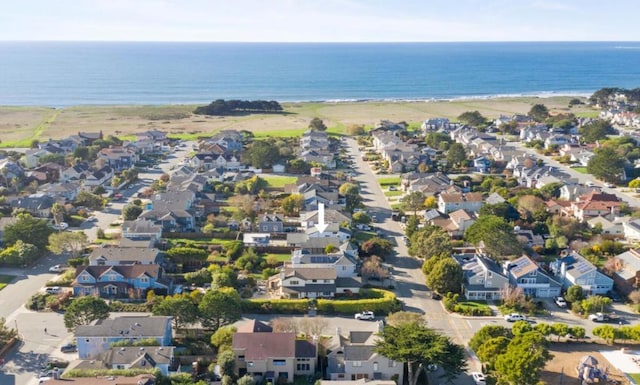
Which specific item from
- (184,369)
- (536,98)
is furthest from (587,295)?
(536,98)

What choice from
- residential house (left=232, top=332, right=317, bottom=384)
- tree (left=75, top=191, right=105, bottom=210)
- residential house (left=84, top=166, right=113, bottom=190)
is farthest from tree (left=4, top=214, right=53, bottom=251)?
residential house (left=232, top=332, right=317, bottom=384)

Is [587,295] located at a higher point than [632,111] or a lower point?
lower

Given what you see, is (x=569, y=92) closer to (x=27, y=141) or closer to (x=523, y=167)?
(x=523, y=167)

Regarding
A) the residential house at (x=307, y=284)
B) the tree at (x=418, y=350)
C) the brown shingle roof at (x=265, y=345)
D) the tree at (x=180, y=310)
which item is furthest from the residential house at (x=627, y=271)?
the tree at (x=180, y=310)

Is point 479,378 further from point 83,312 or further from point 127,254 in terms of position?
point 127,254

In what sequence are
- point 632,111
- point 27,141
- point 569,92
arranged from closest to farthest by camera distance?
point 27,141
point 632,111
point 569,92

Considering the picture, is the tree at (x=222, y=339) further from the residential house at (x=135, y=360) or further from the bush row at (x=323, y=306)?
the bush row at (x=323, y=306)

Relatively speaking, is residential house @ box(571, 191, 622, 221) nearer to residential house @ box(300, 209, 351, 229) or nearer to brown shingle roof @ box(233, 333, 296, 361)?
residential house @ box(300, 209, 351, 229)
